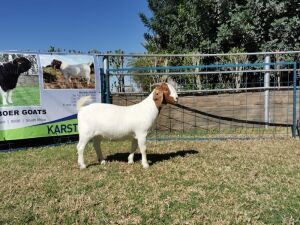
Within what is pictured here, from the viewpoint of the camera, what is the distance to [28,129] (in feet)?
26.6

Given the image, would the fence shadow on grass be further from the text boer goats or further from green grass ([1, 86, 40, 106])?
the text boer goats

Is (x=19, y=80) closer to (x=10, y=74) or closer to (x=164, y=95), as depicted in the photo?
(x=10, y=74)

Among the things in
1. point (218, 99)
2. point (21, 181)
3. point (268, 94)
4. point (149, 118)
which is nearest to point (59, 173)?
point (21, 181)

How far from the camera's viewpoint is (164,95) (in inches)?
244

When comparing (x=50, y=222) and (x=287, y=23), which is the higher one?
(x=287, y=23)

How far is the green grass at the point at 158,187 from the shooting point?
4051mm

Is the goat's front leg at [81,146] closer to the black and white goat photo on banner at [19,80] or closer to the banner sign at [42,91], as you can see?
the banner sign at [42,91]

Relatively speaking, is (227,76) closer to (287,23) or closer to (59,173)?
(287,23)

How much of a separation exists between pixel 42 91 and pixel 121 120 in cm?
315

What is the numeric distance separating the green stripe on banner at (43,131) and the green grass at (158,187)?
45 centimetres

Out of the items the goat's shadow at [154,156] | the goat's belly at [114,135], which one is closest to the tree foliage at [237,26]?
the goat's shadow at [154,156]

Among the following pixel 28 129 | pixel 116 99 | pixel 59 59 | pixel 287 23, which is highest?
pixel 287 23

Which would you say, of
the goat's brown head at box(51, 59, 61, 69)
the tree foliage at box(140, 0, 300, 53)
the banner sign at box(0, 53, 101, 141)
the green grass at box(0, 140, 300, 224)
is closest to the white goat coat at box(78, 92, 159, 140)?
the green grass at box(0, 140, 300, 224)

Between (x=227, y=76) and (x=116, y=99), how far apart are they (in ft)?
15.7
